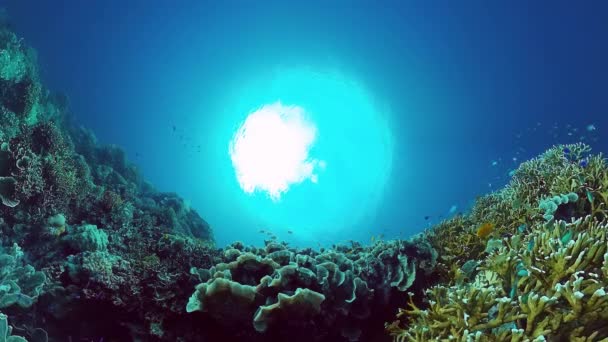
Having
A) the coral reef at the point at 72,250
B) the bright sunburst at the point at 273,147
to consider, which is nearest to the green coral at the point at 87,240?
the coral reef at the point at 72,250

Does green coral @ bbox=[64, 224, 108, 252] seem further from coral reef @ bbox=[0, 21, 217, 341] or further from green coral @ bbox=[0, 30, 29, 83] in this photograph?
green coral @ bbox=[0, 30, 29, 83]

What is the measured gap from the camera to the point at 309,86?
63.3 metres

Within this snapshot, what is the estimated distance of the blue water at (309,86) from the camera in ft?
154

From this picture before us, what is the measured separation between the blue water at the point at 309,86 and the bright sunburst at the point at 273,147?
2.22 meters

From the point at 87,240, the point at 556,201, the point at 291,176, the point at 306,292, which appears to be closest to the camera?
the point at 306,292

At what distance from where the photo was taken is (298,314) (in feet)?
14.6

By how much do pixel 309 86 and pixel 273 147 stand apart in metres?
12.3

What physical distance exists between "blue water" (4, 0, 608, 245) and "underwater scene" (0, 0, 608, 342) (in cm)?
33

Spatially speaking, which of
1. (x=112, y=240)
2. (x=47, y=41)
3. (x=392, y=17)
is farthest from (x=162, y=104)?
(x=112, y=240)

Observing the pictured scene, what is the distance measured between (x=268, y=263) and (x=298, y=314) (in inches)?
31.9

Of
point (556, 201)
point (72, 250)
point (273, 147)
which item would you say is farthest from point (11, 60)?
point (273, 147)

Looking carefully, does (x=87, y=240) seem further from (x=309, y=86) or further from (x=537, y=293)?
(x=309, y=86)

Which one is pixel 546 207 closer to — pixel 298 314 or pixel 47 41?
pixel 298 314

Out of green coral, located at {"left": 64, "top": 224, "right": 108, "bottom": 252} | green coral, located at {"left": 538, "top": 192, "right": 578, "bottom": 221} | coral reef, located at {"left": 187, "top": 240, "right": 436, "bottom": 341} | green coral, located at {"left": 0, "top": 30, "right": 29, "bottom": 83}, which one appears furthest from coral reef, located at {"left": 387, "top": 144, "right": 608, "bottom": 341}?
green coral, located at {"left": 0, "top": 30, "right": 29, "bottom": 83}
